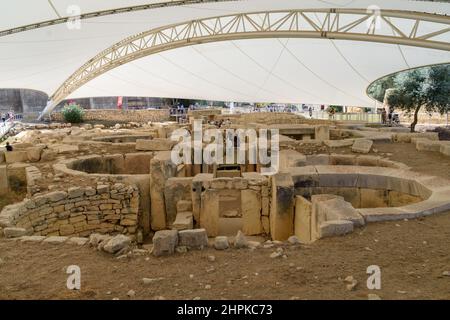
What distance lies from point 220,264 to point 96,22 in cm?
1122

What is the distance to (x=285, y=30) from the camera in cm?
1455

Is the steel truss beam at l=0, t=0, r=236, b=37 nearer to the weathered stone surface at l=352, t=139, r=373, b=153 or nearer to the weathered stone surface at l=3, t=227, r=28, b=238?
the weathered stone surface at l=352, t=139, r=373, b=153

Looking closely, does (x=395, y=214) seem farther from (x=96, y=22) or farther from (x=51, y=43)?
(x=51, y=43)

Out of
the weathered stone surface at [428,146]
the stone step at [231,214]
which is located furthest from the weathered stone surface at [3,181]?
the weathered stone surface at [428,146]

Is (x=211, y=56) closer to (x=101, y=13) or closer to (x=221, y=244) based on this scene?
(x=101, y=13)

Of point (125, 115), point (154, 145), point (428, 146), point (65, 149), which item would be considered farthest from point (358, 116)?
point (65, 149)

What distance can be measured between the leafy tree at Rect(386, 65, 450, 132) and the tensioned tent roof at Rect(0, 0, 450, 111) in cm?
161

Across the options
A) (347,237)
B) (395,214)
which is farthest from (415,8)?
(347,237)

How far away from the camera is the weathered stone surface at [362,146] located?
31.5 ft

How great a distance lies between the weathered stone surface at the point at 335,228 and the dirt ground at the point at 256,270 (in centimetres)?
9

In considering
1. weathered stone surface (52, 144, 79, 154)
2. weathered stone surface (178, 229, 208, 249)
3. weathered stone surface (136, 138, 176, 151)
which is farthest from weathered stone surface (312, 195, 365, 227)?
weathered stone surface (52, 144, 79, 154)

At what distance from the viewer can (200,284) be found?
3209 mm

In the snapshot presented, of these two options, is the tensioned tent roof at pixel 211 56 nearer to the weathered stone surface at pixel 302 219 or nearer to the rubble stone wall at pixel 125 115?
the rubble stone wall at pixel 125 115

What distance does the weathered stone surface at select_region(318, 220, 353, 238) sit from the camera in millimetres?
4203
